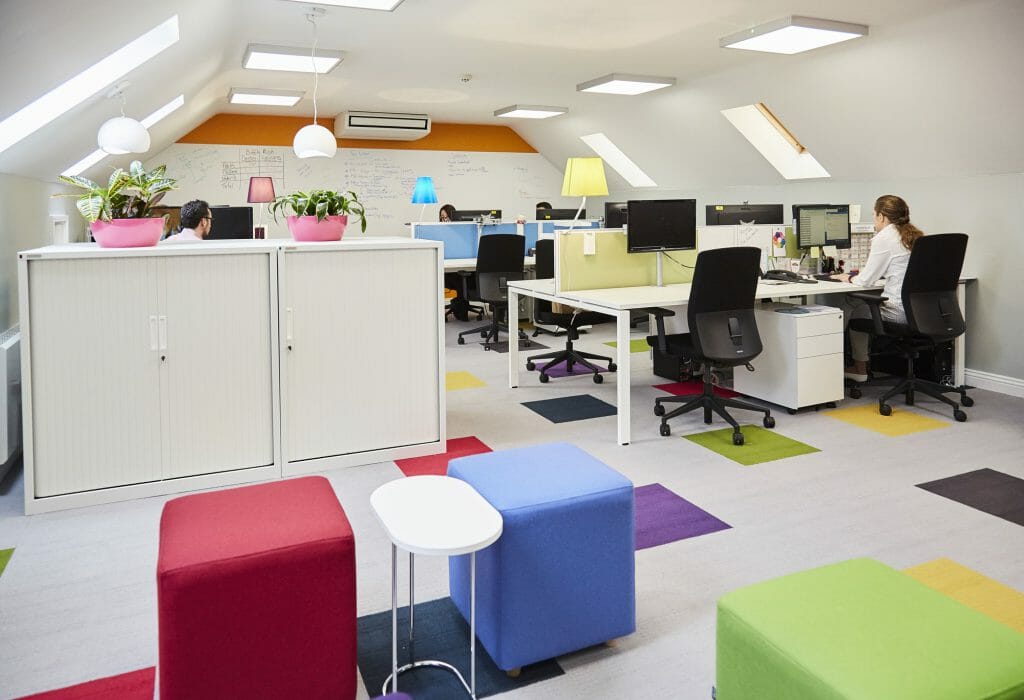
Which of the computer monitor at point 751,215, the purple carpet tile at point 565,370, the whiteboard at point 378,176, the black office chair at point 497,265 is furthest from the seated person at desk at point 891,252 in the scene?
the whiteboard at point 378,176

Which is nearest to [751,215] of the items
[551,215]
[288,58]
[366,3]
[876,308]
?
[876,308]

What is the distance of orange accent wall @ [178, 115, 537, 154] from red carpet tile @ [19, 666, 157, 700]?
29.3 ft

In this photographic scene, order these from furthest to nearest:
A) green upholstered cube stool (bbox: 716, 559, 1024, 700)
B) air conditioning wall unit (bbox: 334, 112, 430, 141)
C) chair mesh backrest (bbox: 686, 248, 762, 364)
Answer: air conditioning wall unit (bbox: 334, 112, 430, 141)
chair mesh backrest (bbox: 686, 248, 762, 364)
green upholstered cube stool (bbox: 716, 559, 1024, 700)

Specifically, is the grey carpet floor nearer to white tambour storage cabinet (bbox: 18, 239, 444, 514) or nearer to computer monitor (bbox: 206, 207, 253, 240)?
white tambour storage cabinet (bbox: 18, 239, 444, 514)

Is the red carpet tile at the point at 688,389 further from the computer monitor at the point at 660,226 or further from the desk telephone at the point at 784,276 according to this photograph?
the computer monitor at the point at 660,226

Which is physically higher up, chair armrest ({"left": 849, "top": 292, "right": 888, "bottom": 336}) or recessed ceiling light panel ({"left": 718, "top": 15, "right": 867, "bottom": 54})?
recessed ceiling light panel ({"left": 718, "top": 15, "right": 867, "bottom": 54})

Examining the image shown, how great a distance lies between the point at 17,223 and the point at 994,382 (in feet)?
21.2

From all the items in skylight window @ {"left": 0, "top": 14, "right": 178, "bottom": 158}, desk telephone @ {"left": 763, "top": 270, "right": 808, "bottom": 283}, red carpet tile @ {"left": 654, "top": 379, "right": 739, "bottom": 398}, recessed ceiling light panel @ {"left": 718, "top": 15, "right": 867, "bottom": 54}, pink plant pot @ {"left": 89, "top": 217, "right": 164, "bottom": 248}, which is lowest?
red carpet tile @ {"left": 654, "top": 379, "right": 739, "bottom": 398}

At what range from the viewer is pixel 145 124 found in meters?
6.93

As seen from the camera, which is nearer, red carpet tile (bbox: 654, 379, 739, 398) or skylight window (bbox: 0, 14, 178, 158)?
skylight window (bbox: 0, 14, 178, 158)

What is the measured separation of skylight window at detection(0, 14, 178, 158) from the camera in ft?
14.8

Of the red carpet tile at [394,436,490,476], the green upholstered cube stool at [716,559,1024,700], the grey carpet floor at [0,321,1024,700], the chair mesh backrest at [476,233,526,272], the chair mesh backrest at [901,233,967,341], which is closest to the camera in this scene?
the green upholstered cube stool at [716,559,1024,700]

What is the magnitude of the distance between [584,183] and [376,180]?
6341 mm

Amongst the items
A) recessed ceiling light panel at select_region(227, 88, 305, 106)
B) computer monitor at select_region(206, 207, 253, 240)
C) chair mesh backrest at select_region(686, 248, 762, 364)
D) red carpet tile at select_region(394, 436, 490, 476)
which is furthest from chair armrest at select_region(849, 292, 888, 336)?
recessed ceiling light panel at select_region(227, 88, 305, 106)
